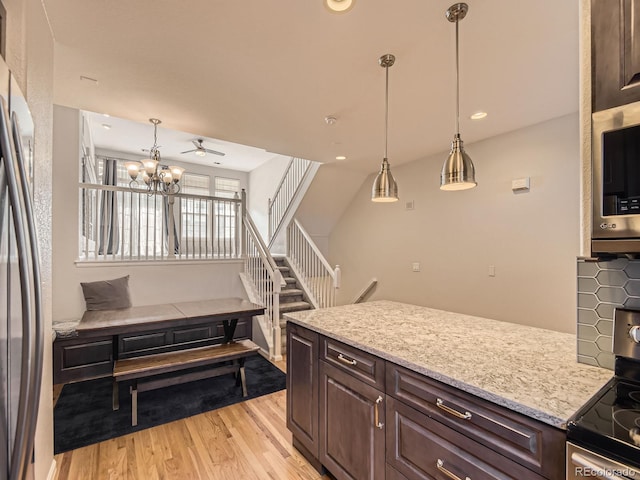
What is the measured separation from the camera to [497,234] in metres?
3.49

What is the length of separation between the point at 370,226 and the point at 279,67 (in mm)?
3415

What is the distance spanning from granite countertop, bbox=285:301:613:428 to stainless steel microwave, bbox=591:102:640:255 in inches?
20.3

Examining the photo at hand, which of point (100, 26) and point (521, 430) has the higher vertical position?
point (100, 26)

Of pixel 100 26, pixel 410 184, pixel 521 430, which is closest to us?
pixel 521 430

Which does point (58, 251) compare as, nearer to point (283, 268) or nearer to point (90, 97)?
point (90, 97)

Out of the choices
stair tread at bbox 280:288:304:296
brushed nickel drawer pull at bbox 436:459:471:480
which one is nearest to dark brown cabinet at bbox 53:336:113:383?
stair tread at bbox 280:288:304:296

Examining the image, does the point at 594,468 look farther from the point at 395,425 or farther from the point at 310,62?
the point at 310,62

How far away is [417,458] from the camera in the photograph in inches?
51.3

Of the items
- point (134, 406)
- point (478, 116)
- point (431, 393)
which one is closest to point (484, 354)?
point (431, 393)

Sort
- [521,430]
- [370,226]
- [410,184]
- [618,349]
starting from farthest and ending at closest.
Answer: [370,226] → [410,184] → [618,349] → [521,430]

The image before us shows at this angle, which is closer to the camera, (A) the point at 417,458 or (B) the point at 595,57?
(B) the point at 595,57

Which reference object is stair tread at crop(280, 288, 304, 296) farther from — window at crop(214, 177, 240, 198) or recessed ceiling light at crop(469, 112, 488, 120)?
window at crop(214, 177, 240, 198)

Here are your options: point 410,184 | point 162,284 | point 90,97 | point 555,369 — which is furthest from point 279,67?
point 162,284

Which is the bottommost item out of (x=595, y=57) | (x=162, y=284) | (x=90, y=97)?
(x=162, y=284)
